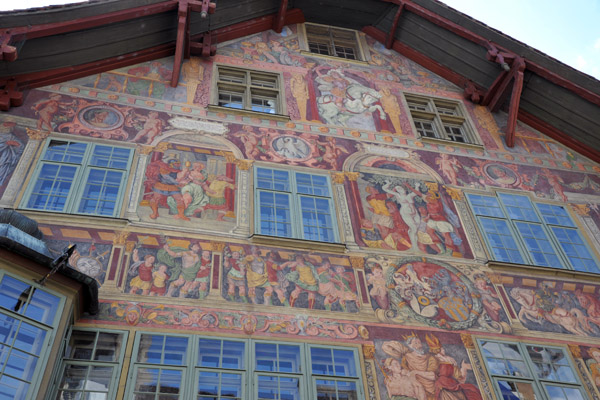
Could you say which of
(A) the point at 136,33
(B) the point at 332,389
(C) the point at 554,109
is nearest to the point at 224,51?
(A) the point at 136,33

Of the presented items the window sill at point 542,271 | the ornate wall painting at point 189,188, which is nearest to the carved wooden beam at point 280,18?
the ornate wall painting at point 189,188

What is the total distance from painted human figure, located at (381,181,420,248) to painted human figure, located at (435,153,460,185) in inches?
38.2

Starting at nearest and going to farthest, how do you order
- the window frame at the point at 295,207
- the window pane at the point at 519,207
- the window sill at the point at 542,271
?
the window frame at the point at 295,207 < the window sill at the point at 542,271 < the window pane at the point at 519,207

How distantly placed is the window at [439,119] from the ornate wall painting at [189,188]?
4.35 m

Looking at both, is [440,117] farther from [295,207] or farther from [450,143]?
[295,207]

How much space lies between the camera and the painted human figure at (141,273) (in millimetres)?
8280

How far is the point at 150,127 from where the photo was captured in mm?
10836

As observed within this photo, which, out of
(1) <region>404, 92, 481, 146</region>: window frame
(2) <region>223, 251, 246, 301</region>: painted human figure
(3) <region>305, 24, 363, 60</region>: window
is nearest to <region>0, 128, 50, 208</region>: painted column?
(2) <region>223, 251, 246, 301</region>: painted human figure

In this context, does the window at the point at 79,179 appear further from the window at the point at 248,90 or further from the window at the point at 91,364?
the window at the point at 248,90

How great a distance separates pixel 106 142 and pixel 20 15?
7.49ft

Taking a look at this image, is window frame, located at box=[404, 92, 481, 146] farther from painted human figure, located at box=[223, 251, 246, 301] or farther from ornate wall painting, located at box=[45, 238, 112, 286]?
ornate wall painting, located at box=[45, 238, 112, 286]

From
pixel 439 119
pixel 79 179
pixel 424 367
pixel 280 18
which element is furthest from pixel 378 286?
pixel 280 18

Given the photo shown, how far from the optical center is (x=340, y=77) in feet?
44.3

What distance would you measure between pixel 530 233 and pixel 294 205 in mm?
3977
